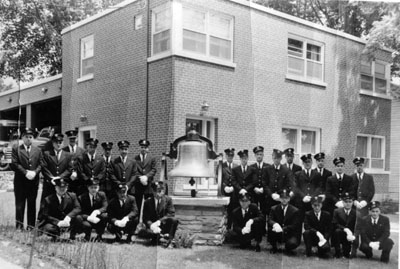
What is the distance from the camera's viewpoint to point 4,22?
147 inches

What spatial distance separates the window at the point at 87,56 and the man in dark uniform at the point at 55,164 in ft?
2.37

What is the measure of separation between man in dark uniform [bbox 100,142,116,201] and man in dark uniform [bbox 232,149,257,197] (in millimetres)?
1201

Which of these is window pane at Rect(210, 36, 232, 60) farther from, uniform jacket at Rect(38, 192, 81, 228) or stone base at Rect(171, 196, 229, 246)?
uniform jacket at Rect(38, 192, 81, 228)

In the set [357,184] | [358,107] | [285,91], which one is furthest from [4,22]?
[357,184]

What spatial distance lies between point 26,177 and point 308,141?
2.68m

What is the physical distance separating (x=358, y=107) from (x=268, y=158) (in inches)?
36.2

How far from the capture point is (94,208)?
4.49m

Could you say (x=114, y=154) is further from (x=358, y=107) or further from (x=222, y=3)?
(x=358, y=107)

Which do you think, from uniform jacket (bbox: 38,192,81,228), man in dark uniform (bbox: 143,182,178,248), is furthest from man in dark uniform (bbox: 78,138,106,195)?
man in dark uniform (bbox: 143,182,178,248)

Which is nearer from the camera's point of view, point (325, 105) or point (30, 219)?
point (325, 105)

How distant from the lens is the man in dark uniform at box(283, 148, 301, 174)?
Answer: 379cm

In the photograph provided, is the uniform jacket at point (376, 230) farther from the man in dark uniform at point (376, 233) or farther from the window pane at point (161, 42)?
the window pane at point (161, 42)

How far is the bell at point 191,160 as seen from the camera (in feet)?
12.6

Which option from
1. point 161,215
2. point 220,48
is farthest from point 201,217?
point 220,48
